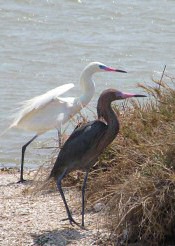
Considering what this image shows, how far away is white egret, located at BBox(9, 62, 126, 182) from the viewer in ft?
31.4

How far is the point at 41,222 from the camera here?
24.1ft

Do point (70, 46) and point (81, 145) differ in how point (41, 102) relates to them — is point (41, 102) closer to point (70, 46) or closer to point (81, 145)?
point (81, 145)

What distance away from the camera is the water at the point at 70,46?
44.0ft

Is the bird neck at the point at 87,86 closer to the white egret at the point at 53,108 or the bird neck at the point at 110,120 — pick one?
the white egret at the point at 53,108

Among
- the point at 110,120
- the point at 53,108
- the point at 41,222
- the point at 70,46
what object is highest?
the point at 110,120

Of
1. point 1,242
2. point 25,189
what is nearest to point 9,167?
point 25,189

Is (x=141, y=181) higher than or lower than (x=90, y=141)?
lower

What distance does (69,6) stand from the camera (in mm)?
21250

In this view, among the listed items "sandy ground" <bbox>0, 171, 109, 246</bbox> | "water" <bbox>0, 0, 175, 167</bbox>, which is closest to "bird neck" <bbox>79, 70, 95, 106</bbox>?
"water" <bbox>0, 0, 175, 167</bbox>

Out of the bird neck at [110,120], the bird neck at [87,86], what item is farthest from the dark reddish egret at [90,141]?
the bird neck at [87,86]

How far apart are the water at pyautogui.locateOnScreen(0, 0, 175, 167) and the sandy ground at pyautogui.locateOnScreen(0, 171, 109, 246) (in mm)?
2043

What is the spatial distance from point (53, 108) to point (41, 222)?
2.56 meters

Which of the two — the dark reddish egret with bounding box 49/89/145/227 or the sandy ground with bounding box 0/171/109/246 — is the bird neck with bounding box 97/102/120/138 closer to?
the dark reddish egret with bounding box 49/89/145/227

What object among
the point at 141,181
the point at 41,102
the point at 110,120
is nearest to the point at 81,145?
the point at 110,120
